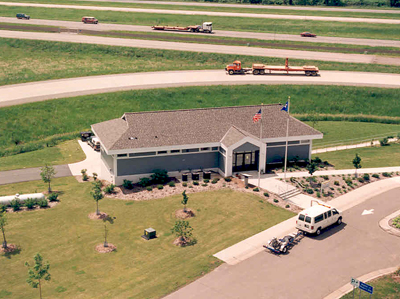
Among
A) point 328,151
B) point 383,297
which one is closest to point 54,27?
point 328,151

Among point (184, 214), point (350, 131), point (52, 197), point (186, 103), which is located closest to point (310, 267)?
point (184, 214)

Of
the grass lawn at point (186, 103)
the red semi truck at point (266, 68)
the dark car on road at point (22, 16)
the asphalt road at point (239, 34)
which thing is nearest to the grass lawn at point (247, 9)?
the dark car on road at point (22, 16)

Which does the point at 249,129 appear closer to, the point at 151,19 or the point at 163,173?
the point at 163,173

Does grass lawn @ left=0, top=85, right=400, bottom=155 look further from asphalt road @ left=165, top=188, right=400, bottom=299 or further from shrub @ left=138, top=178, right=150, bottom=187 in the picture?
asphalt road @ left=165, top=188, right=400, bottom=299

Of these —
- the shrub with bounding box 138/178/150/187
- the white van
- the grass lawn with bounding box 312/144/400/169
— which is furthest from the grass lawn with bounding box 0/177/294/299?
the grass lawn with bounding box 312/144/400/169

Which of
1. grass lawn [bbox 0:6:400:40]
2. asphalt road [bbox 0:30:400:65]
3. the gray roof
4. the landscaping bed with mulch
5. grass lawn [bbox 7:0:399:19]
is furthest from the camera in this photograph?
grass lawn [bbox 7:0:399:19]

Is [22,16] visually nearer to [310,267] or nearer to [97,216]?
[97,216]
